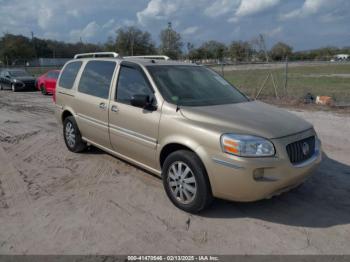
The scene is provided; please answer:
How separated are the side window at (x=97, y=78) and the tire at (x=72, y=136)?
2.33ft

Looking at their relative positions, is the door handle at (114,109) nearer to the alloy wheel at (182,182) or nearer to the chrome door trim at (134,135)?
the chrome door trim at (134,135)

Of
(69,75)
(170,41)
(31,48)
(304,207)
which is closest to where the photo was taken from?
(304,207)

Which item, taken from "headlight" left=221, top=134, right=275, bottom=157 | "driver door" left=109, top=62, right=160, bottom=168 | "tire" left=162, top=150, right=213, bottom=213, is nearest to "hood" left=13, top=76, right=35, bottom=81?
"driver door" left=109, top=62, right=160, bottom=168

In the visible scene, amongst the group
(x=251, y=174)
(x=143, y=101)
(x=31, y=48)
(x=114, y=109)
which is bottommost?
(x=251, y=174)

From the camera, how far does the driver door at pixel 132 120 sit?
429 cm

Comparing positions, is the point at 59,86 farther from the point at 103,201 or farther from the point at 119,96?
the point at 103,201

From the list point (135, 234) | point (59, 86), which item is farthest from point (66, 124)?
point (135, 234)

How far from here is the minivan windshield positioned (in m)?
4.32

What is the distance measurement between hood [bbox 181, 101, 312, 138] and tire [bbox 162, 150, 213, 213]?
0.45 metres

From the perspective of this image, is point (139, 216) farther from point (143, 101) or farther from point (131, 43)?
point (131, 43)

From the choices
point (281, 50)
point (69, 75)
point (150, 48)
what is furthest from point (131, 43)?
point (69, 75)

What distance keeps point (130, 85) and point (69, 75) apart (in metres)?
2.18

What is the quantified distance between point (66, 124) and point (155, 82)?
9.06 ft

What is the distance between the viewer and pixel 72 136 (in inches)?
245
